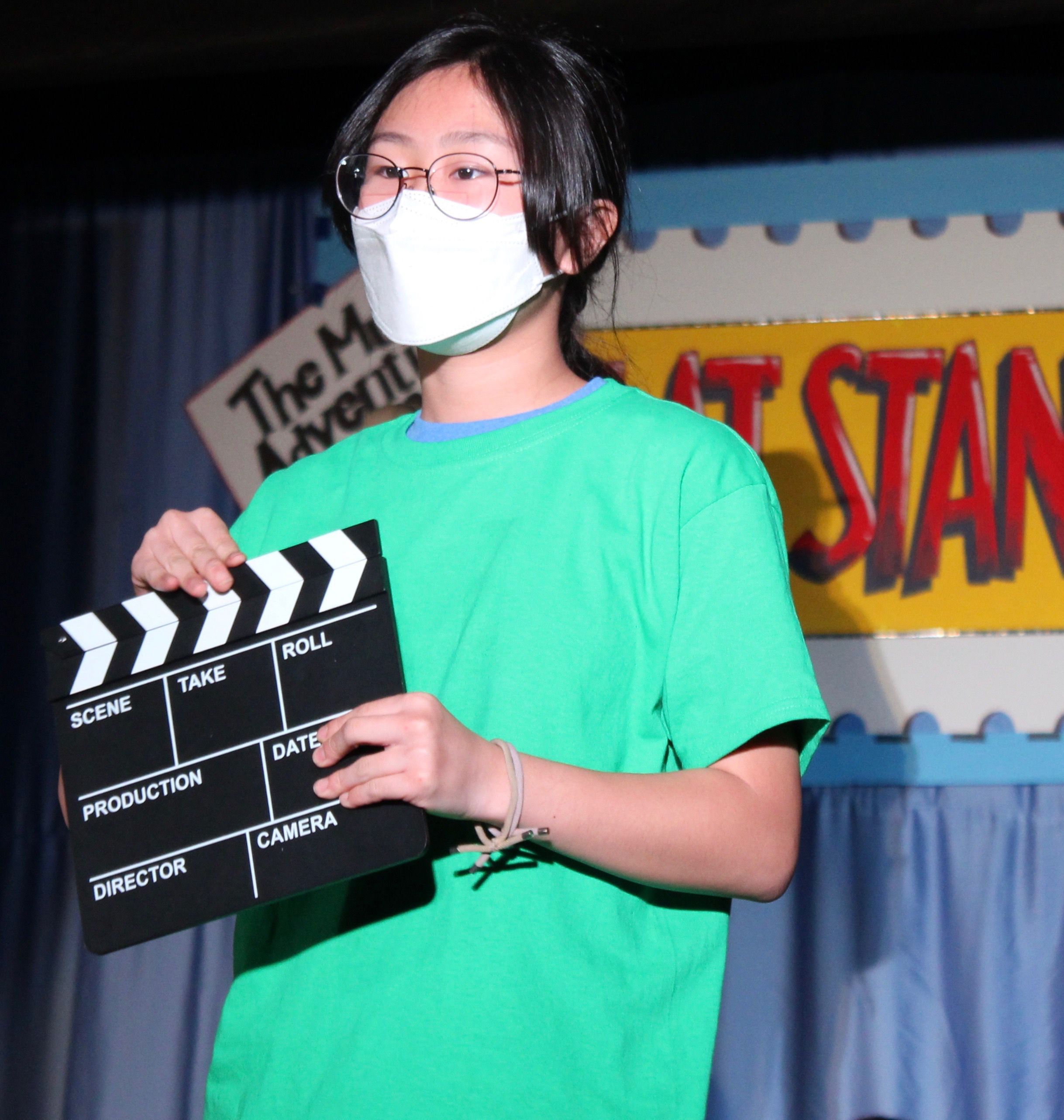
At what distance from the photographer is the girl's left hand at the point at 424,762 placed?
765 mm

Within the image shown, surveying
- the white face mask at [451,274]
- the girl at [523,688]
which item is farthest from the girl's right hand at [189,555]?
the white face mask at [451,274]

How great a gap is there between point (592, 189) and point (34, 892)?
2671mm

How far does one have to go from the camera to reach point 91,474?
330 cm

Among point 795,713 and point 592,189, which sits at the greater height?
point 592,189

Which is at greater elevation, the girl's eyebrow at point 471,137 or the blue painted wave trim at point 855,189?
the girl's eyebrow at point 471,137

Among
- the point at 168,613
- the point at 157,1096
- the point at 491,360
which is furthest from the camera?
the point at 157,1096

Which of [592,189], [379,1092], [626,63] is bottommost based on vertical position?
[379,1092]

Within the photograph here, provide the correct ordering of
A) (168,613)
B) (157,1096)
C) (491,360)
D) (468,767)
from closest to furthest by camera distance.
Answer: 1. (468,767)
2. (168,613)
3. (491,360)
4. (157,1096)

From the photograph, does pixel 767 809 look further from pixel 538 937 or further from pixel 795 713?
pixel 538 937

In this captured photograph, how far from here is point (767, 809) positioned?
88 cm

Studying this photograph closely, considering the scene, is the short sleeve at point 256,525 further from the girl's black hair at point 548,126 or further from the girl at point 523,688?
the girl's black hair at point 548,126

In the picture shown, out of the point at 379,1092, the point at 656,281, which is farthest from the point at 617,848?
the point at 656,281

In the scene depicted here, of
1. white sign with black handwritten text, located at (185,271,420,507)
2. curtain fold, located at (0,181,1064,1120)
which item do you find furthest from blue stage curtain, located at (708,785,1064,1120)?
white sign with black handwritten text, located at (185,271,420,507)

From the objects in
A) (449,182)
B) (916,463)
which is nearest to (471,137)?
(449,182)
